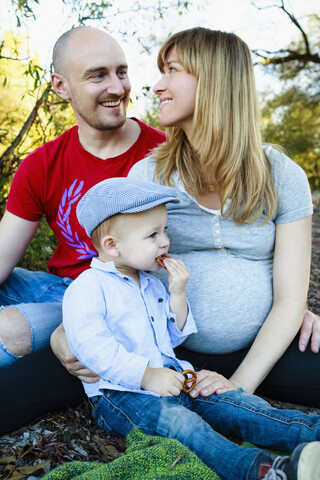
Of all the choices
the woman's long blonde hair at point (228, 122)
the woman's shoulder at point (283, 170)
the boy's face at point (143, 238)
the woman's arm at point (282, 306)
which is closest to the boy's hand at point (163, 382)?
the woman's arm at point (282, 306)

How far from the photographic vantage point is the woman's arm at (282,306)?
233 centimetres

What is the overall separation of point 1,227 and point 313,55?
33.1 feet

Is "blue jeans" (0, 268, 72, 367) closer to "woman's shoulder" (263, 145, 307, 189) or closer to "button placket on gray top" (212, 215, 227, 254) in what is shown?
"button placket on gray top" (212, 215, 227, 254)

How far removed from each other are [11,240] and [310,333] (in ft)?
5.88

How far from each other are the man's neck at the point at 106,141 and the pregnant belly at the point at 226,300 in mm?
992

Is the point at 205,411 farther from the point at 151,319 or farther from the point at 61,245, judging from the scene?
the point at 61,245

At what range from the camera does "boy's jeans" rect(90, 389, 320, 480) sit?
171 cm

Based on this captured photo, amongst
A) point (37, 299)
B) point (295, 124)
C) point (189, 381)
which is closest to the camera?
point (189, 381)

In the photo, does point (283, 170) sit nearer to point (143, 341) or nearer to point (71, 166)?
point (143, 341)

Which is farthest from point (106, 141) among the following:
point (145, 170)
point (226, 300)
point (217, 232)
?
point (226, 300)

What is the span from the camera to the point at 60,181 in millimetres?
2988

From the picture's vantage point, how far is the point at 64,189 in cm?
297

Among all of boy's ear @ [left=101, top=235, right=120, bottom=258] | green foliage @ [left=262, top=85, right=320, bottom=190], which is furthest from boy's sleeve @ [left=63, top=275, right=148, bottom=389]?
green foliage @ [left=262, top=85, right=320, bottom=190]

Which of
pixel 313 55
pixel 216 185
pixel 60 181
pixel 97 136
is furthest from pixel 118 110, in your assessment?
pixel 313 55
